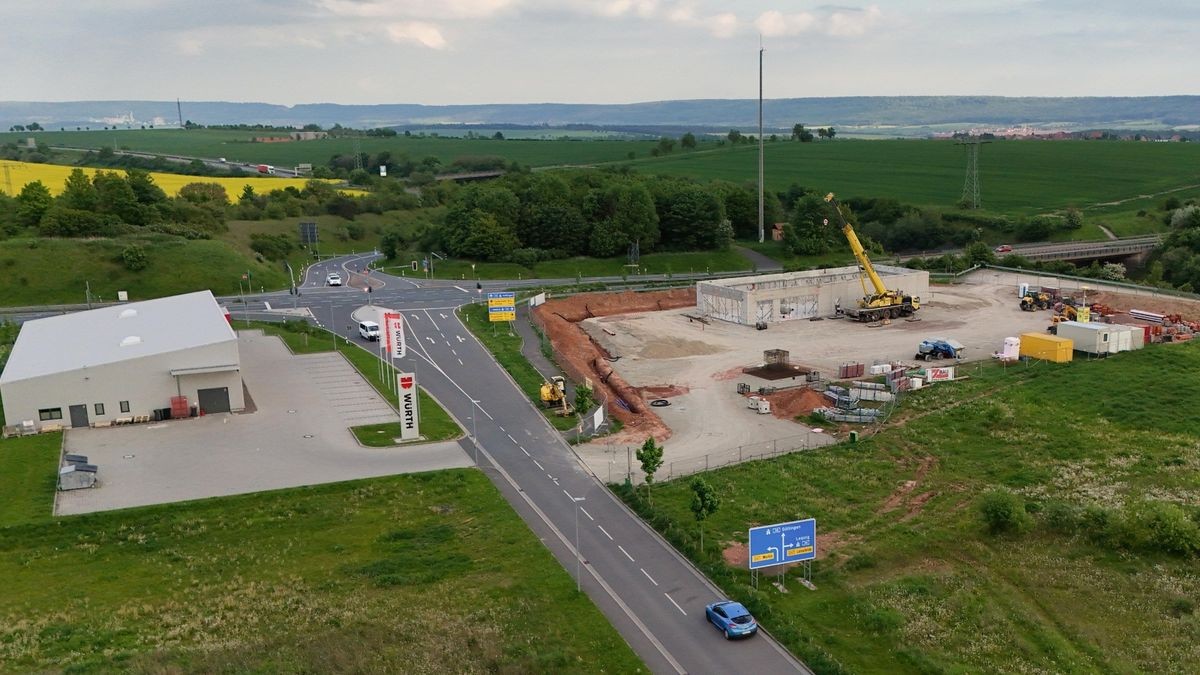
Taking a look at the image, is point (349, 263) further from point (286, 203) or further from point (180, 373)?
point (180, 373)

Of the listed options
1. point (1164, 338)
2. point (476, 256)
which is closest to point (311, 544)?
point (1164, 338)

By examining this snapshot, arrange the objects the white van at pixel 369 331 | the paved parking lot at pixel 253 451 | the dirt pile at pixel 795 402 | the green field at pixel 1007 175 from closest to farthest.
A: the paved parking lot at pixel 253 451
the dirt pile at pixel 795 402
the white van at pixel 369 331
the green field at pixel 1007 175

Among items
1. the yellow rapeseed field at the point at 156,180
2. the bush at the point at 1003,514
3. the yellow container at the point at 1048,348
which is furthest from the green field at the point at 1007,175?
the bush at the point at 1003,514

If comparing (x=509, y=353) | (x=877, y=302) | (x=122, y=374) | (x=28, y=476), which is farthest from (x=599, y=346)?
(x=28, y=476)

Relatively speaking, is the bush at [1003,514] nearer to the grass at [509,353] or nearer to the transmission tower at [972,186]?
the grass at [509,353]

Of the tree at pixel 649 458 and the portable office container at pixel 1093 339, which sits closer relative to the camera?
the tree at pixel 649 458

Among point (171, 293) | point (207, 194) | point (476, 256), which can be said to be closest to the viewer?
point (171, 293)

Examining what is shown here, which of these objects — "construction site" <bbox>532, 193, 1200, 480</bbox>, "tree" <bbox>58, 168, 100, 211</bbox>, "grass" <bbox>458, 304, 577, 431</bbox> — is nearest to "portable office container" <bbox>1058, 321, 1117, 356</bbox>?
"construction site" <bbox>532, 193, 1200, 480</bbox>
